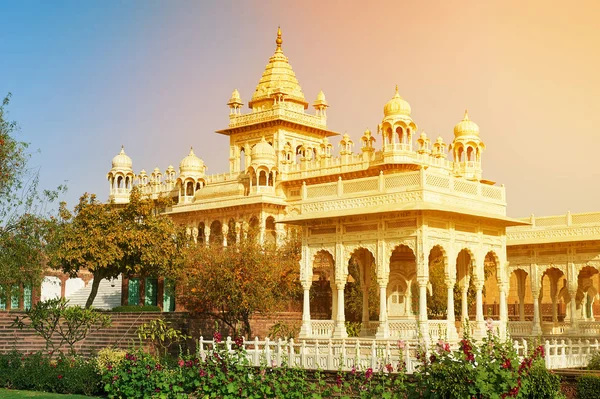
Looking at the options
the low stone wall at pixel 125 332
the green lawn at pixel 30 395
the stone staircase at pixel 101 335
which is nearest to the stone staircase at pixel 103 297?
the stone staircase at pixel 101 335

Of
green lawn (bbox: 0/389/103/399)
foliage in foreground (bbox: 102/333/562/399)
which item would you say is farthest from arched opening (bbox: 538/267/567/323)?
green lawn (bbox: 0/389/103/399)

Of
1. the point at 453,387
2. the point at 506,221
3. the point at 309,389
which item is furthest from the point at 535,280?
the point at 453,387

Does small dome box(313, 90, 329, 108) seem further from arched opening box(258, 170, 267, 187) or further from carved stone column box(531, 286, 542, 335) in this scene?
carved stone column box(531, 286, 542, 335)

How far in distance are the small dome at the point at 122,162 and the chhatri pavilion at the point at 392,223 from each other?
3.97 metres

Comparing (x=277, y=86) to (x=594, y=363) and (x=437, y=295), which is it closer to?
(x=437, y=295)

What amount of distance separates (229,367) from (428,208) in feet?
23.4

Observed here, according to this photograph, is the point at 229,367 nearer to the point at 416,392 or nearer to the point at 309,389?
the point at 309,389

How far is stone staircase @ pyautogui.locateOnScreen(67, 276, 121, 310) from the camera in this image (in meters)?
44.8

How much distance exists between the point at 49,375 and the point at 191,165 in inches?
1220

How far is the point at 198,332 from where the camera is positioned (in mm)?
28172

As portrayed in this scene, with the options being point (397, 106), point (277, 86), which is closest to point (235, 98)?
point (277, 86)

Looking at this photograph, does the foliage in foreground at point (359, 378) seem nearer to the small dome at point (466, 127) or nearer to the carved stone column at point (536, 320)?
the carved stone column at point (536, 320)

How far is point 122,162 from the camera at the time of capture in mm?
56062

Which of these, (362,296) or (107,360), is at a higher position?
(362,296)
